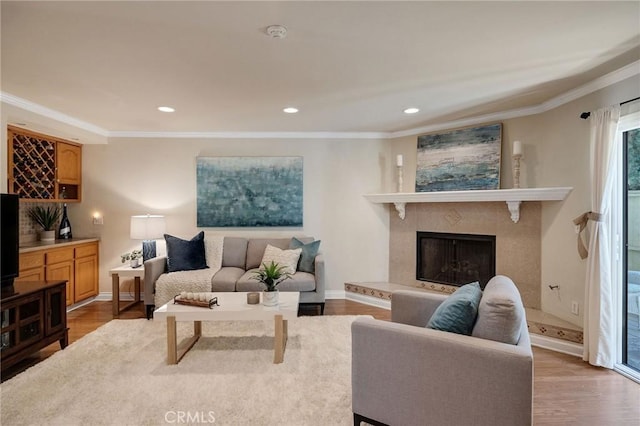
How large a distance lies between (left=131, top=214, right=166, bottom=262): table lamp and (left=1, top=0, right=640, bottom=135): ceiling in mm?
1311

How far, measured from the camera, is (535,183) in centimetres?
353

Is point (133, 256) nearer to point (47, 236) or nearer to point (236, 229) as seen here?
point (47, 236)

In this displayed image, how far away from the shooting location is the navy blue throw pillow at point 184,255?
402cm

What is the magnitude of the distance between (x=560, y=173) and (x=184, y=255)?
4287 millimetres

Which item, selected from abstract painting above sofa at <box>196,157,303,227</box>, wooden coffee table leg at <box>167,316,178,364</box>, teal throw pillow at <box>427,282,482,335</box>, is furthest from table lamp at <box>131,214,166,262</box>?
teal throw pillow at <box>427,282,482,335</box>

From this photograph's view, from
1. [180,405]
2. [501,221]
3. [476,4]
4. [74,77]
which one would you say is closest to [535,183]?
[501,221]

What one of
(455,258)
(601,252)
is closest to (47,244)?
(455,258)

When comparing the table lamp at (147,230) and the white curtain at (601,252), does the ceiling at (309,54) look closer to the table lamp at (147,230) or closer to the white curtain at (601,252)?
the white curtain at (601,252)

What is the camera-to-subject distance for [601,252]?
270 cm

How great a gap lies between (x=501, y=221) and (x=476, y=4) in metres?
2.68

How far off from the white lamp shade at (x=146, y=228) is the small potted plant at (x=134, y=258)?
0.25 m

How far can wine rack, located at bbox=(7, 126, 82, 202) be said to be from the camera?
12.0ft

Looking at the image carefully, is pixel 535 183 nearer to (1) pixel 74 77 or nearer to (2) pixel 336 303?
(2) pixel 336 303

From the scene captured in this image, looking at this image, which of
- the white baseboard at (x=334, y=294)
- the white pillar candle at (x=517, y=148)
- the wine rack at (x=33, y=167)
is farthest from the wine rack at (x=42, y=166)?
the white pillar candle at (x=517, y=148)
